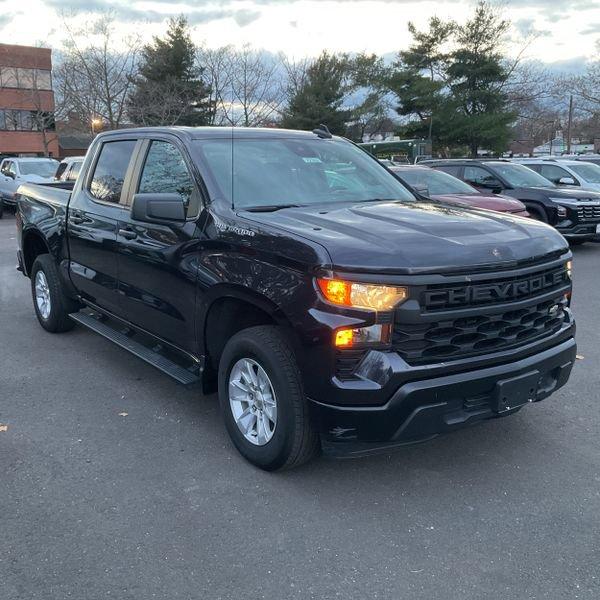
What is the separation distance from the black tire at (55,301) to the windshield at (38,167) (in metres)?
14.4

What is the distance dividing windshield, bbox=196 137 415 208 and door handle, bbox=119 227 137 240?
31.4 inches

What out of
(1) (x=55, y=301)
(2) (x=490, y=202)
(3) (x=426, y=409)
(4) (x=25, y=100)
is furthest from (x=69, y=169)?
(4) (x=25, y=100)

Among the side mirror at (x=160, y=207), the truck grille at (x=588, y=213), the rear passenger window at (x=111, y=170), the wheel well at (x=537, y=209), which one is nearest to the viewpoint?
the side mirror at (x=160, y=207)

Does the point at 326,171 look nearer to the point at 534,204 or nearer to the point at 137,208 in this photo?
the point at 137,208

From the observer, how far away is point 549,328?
3553 mm

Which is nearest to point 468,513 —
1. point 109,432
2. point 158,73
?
point 109,432

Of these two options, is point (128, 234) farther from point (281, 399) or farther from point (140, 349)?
point (281, 399)

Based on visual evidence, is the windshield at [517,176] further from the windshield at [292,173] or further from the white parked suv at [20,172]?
the white parked suv at [20,172]

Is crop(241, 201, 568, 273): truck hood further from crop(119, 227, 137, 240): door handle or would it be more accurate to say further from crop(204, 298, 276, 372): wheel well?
crop(119, 227, 137, 240): door handle

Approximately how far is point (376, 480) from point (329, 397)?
31.0 inches

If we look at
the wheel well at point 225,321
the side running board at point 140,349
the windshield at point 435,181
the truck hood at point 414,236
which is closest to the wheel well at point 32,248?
the side running board at point 140,349

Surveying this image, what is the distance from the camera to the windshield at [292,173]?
3.92m

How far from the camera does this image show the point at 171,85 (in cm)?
3991

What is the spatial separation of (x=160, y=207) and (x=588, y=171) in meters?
13.8
